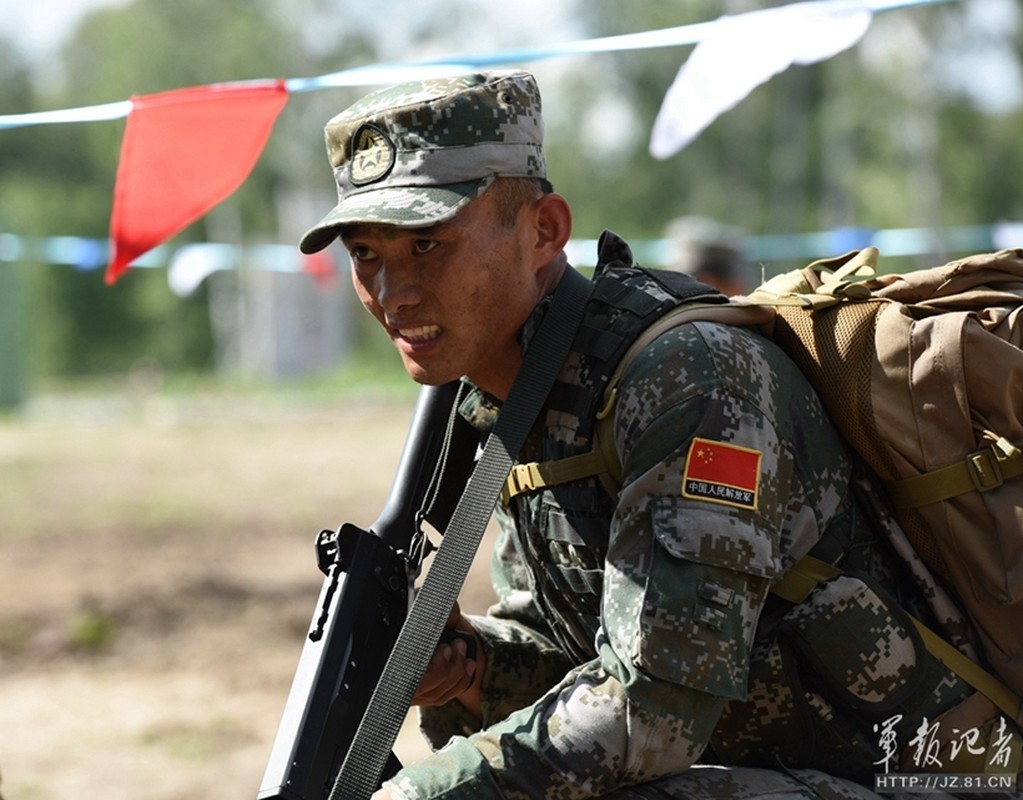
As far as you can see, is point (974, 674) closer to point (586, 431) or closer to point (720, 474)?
point (720, 474)

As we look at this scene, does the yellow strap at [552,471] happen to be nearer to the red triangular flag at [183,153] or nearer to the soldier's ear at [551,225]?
the soldier's ear at [551,225]

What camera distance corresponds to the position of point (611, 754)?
7.24 feet

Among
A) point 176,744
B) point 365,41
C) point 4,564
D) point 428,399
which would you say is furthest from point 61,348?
point 428,399

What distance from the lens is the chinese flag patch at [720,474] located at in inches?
86.2

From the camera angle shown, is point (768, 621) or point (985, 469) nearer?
point (985, 469)

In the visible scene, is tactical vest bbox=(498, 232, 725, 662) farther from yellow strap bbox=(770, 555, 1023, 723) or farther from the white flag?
the white flag

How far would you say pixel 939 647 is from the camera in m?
2.41

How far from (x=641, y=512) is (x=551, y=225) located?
0.60 metres

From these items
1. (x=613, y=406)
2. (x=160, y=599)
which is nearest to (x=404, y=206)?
(x=613, y=406)

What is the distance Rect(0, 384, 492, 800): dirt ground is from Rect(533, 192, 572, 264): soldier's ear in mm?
3176

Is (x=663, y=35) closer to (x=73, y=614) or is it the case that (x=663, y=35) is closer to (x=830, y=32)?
(x=830, y=32)

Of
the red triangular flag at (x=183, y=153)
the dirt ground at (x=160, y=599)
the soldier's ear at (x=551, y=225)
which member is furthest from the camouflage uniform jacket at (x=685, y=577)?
the dirt ground at (x=160, y=599)

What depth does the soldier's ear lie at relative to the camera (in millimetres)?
2498

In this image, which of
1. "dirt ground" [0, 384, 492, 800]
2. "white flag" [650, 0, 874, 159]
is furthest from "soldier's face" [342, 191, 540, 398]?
"dirt ground" [0, 384, 492, 800]
